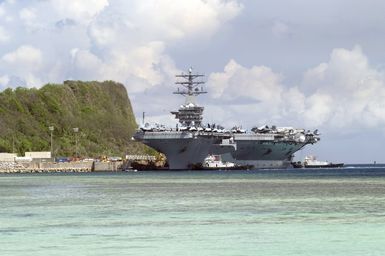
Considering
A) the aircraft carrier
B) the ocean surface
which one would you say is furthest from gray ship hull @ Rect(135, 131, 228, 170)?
the ocean surface

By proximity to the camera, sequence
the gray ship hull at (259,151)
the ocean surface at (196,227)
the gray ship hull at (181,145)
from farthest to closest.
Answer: the gray ship hull at (259,151) → the gray ship hull at (181,145) → the ocean surface at (196,227)

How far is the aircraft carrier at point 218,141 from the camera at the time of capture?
16812 centimetres

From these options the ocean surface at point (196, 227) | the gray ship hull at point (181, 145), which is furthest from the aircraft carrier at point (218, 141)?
the ocean surface at point (196, 227)

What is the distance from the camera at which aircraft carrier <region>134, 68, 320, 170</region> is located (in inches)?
6619

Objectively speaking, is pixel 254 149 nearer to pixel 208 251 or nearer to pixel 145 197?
pixel 145 197

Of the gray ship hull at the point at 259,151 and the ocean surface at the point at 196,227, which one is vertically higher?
the gray ship hull at the point at 259,151

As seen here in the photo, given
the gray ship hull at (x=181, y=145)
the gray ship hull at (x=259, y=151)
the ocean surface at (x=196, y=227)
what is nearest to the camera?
the ocean surface at (x=196, y=227)

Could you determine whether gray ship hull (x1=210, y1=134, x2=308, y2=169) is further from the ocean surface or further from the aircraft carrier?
the ocean surface

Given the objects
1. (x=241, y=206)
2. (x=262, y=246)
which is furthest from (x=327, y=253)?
(x=241, y=206)

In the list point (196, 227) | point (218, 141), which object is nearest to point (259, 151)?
point (218, 141)

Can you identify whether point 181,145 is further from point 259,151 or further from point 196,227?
point 196,227

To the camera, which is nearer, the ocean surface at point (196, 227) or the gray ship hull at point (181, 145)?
the ocean surface at point (196, 227)

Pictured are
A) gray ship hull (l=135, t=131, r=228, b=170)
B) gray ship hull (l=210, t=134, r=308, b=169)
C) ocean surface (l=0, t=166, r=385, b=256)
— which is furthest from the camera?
gray ship hull (l=210, t=134, r=308, b=169)

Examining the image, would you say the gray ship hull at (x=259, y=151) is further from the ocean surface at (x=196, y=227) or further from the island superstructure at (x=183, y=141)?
the ocean surface at (x=196, y=227)
